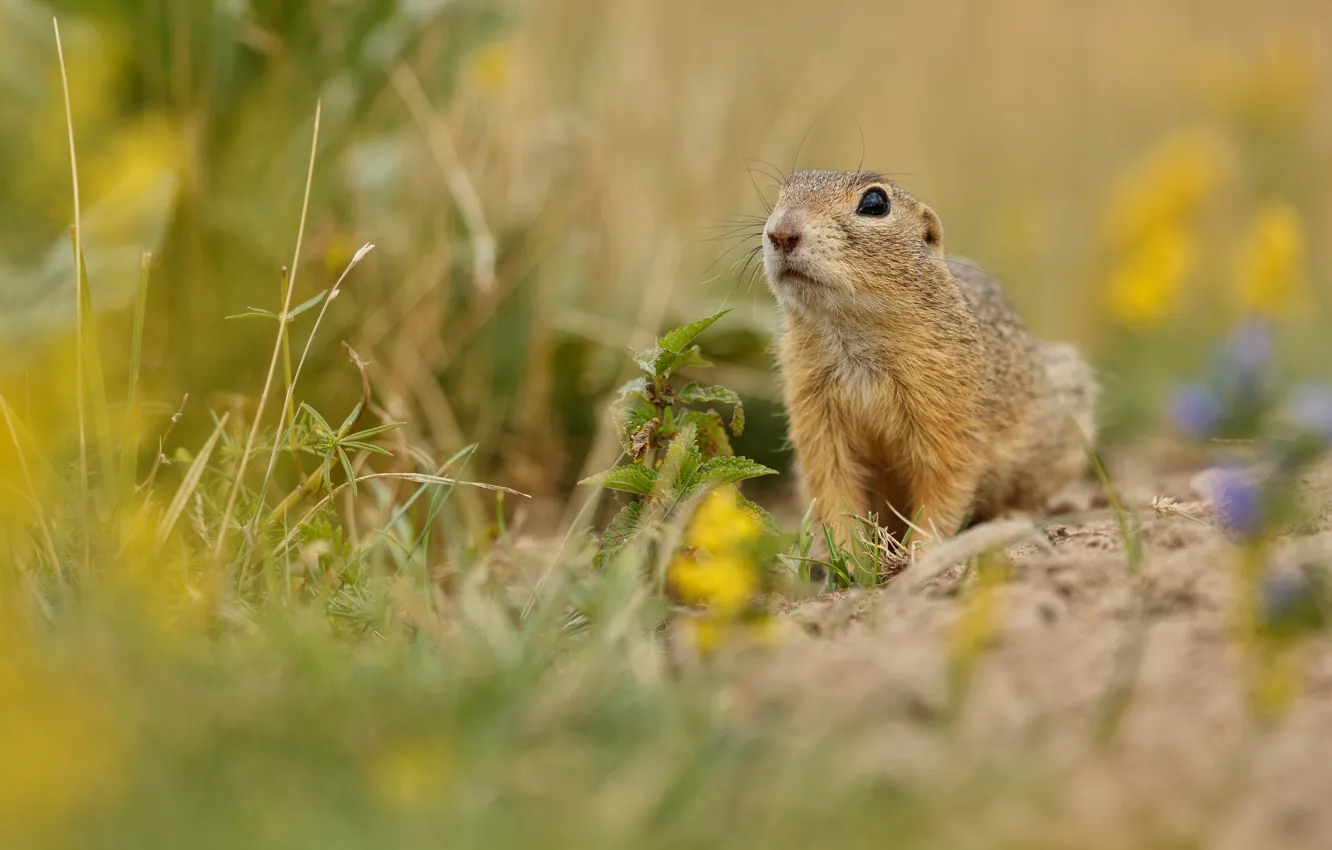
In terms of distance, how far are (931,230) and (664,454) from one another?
A: 62.4 inches

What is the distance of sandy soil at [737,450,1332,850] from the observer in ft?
6.82

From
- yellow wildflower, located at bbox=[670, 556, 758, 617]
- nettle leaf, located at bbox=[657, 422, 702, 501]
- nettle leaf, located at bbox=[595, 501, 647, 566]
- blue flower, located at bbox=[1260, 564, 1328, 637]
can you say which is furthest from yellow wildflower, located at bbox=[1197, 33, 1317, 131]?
blue flower, located at bbox=[1260, 564, 1328, 637]

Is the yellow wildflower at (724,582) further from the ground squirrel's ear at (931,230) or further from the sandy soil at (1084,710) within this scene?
the ground squirrel's ear at (931,230)

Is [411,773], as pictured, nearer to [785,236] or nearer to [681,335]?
[681,335]

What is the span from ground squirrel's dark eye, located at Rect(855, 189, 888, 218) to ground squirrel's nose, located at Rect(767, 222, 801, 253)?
18.0 inches

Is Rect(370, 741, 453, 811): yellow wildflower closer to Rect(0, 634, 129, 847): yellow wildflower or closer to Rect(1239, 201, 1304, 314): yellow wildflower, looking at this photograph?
Rect(0, 634, 129, 847): yellow wildflower

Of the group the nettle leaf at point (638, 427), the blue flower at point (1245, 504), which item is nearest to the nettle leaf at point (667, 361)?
the nettle leaf at point (638, 427)

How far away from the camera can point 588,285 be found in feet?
21.5

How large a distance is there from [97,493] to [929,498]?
2.73m

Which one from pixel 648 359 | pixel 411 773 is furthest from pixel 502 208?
pixel 411 773

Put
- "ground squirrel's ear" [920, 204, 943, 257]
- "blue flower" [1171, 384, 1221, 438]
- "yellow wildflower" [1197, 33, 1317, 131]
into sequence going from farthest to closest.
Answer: "yellow wildflower" [1197, 33, 1317, 131]
"ground squirrel's ear" [920, 204, 943, 257]
"blue flower" [1171, 384, 1221, 438]

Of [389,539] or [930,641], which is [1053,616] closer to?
[930,641]

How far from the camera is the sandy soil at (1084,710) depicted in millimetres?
2080

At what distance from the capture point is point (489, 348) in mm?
5941
